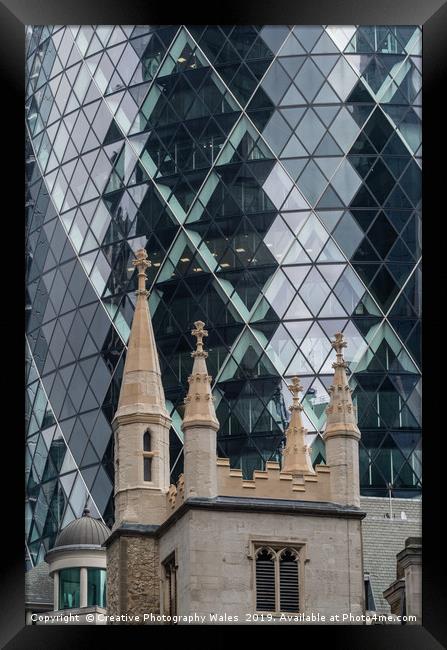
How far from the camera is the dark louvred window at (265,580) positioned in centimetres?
3269

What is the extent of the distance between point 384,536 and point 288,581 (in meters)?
6.78

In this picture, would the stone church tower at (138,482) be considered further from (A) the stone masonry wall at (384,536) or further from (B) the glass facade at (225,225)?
(B) the glass facade at (225,225)

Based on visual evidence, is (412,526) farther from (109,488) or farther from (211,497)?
(109,488)

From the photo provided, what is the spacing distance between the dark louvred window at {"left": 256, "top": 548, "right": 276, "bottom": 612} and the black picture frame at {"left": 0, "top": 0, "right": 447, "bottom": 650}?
27.7ft

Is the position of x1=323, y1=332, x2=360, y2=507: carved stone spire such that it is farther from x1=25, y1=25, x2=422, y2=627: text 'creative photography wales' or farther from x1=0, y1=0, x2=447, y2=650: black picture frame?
x1=0, y1=0, x2=447, y2=650: black picture frame

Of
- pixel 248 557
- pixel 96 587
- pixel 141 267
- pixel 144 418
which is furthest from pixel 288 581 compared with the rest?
pixel 141 267

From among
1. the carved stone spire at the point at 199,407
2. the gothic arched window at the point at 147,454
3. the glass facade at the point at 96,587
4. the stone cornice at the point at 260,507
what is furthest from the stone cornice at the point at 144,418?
the glass facade at the point at 96,587

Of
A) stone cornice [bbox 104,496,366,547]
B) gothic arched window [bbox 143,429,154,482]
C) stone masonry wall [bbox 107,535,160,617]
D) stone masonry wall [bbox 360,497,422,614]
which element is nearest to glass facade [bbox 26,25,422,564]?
stone masonry wall [bbox 360,497,422,614]

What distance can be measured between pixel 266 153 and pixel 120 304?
16.4 ft

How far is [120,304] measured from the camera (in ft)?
171

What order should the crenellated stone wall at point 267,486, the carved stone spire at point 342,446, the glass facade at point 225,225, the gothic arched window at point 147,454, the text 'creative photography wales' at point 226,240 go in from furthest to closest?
1. the glass facade at point 225,225
2. the text 'creative photography wales' at point 226,240
3. the gothic arched window at point 147,454
4. the carved stone spire at point 342,446
5. the crenellated stone wall at point 267,486
